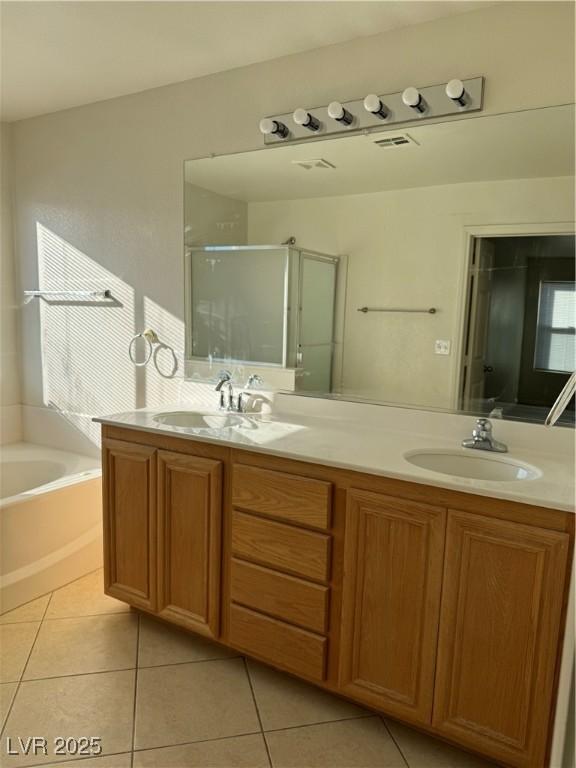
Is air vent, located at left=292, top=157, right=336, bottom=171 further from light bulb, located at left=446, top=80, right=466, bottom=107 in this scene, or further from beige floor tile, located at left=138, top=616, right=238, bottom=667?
beige floor tile, located at left=138, top=616, right=238, bottom=667

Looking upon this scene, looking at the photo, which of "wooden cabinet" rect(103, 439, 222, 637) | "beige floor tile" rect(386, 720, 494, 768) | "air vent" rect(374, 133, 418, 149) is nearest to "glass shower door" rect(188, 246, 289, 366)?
"air vent" rect(374, 133, 418, 149)

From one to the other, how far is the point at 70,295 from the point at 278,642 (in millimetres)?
2198

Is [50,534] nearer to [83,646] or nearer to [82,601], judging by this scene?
[82,601]

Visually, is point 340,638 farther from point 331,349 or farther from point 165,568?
point 331,349

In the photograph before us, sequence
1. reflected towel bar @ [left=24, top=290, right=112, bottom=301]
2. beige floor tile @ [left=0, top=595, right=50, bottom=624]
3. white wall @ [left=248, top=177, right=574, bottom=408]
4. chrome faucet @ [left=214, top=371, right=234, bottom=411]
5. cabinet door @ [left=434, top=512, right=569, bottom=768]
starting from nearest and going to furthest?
cabinet door @ [left=434, top=512, right=569, bottom=768], white wall @ [left=248, top=177, right=574, bottom=408], beige floor tile @ [left=0, top=595, right=50, bottom=624], chrome faucet @ [left=214, top=371, right=234, bottom=411], reflected towel bar @ [left=24, top=290, right=112, bottom=301]

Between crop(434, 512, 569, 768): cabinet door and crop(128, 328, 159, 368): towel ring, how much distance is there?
1783 mm

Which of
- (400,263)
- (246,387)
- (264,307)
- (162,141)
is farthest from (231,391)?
(162,141)

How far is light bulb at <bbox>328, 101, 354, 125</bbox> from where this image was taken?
202 centimetres

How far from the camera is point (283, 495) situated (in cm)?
177

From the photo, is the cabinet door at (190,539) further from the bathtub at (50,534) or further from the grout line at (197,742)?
the bathtub at (50,534)

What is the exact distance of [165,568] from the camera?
2086 millimetres

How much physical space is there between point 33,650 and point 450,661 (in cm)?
161

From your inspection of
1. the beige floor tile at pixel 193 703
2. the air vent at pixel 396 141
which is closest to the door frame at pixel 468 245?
the air vent at pixel 396 141

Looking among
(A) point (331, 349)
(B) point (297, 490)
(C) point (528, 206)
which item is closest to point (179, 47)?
(A) point (331, 349)
